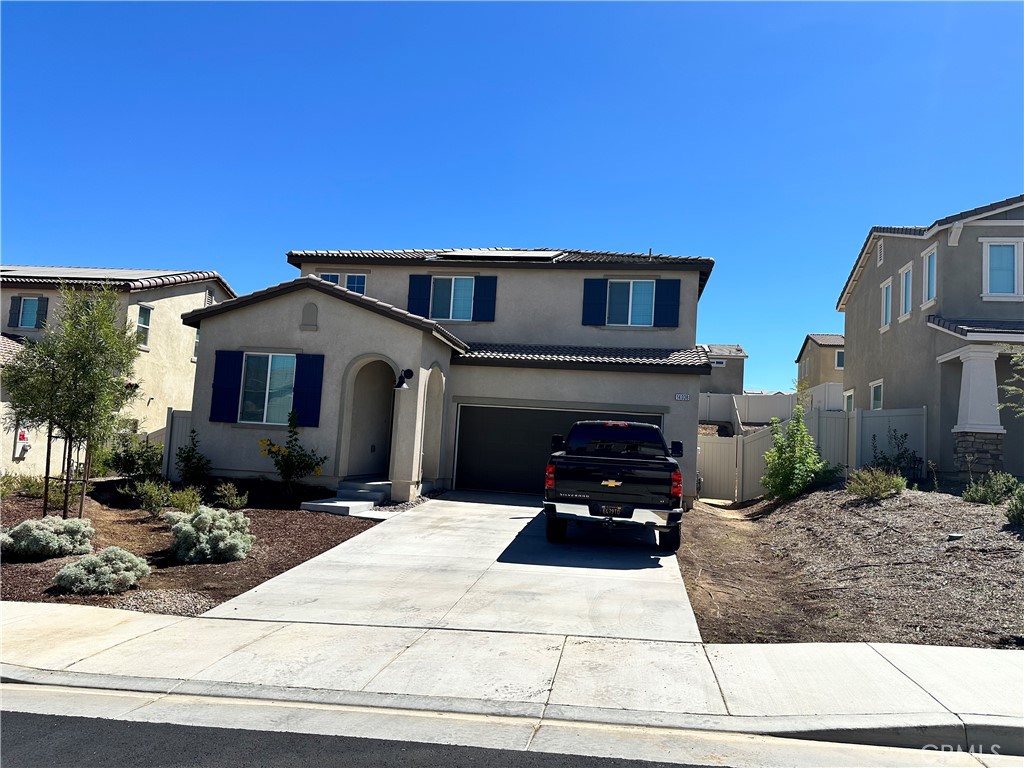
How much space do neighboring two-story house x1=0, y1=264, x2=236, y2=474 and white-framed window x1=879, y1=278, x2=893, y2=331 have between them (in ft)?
72.2

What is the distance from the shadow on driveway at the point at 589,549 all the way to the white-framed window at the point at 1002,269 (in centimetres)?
1102

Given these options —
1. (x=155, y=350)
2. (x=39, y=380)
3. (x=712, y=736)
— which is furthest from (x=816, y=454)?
(x=155, y=350)

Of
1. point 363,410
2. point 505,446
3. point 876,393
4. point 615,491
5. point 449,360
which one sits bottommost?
point 615,491

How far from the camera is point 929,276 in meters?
18.5

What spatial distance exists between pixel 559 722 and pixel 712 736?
107 centimetres

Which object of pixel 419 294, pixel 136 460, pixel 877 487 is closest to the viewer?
pixel 877 487

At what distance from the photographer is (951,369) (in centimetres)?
1680

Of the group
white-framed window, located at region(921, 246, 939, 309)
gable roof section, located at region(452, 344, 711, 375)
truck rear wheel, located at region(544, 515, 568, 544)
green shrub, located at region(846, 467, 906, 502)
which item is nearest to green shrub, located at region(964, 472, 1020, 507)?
green shrub, located at region(846, 467, 906, 502)

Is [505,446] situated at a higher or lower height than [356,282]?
lower

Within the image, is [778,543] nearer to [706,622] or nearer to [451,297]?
[706,622]

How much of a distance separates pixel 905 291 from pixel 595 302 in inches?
350

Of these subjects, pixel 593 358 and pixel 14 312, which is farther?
pixel 14 312

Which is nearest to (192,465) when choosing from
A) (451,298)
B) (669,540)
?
(451,298)

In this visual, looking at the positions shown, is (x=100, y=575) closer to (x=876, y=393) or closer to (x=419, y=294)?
(x=419, y=294)
